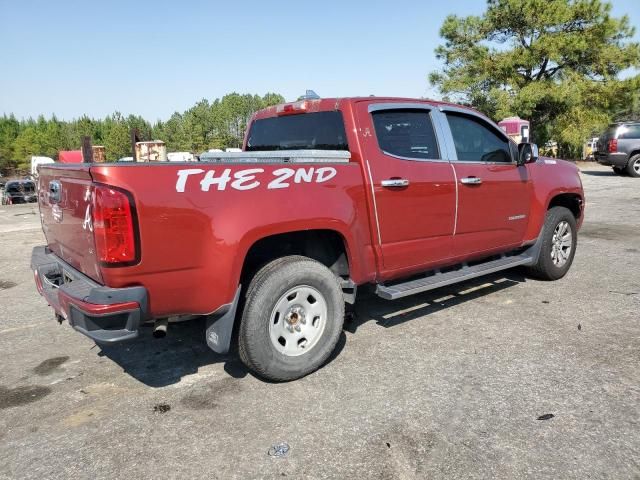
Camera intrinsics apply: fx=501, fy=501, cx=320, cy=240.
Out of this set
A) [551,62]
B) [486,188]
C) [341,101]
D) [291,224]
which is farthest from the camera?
[551,62]

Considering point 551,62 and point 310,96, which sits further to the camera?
point 551,62

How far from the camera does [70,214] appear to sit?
3.06 metres

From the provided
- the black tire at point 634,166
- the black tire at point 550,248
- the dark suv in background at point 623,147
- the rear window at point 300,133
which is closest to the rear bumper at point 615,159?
the dark suv in background at point 623,147

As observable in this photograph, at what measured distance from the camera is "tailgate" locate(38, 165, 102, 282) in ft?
9.09

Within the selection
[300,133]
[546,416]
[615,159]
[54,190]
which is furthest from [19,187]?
[615,159]

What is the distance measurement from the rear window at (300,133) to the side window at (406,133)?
1.01 feet

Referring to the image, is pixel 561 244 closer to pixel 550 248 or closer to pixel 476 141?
pixel 550 248

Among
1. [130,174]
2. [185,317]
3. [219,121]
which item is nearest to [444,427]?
[185,317]

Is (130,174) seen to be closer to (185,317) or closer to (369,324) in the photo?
(185,317)

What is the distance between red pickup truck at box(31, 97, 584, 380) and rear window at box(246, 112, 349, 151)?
1 centimetres

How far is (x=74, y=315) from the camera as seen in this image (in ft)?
9.11

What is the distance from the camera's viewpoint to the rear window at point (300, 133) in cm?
383

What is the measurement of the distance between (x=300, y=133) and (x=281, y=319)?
1.68 meters

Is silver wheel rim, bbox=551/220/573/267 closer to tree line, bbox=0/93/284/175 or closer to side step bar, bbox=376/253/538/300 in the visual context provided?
side step bar, bbox=376/253/538/300
